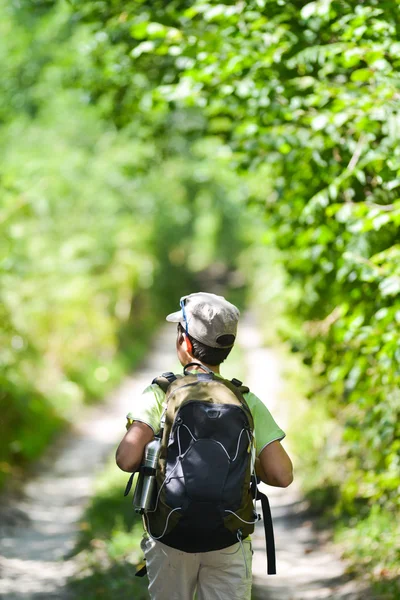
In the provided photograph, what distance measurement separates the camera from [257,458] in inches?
121

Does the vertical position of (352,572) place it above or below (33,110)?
below

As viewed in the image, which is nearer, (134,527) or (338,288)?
(338,288)

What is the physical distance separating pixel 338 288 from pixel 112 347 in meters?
14.5

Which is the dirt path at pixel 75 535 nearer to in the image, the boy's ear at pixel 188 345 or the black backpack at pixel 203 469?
the black backpack at pixel 203 469

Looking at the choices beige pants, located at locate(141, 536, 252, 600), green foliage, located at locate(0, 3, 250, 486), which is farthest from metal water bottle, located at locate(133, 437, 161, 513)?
green foliage, located at locate(0, 3, 250, 486)

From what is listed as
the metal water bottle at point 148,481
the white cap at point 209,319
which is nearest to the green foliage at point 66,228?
the white cap at point 209,319

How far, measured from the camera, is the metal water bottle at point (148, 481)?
285 cm

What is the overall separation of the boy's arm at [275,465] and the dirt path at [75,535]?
3.07 meters

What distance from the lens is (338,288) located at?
5.50 meters

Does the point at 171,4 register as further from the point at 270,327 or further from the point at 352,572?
the point at 270,327

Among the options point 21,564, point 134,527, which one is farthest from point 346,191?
point 21,564

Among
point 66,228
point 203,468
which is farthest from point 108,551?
point 66,228

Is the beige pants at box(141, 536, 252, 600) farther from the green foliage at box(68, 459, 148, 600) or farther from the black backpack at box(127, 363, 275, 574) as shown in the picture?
the green foliage at box(68, 459, 148, 600)

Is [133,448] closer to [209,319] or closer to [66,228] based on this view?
[209,319]
